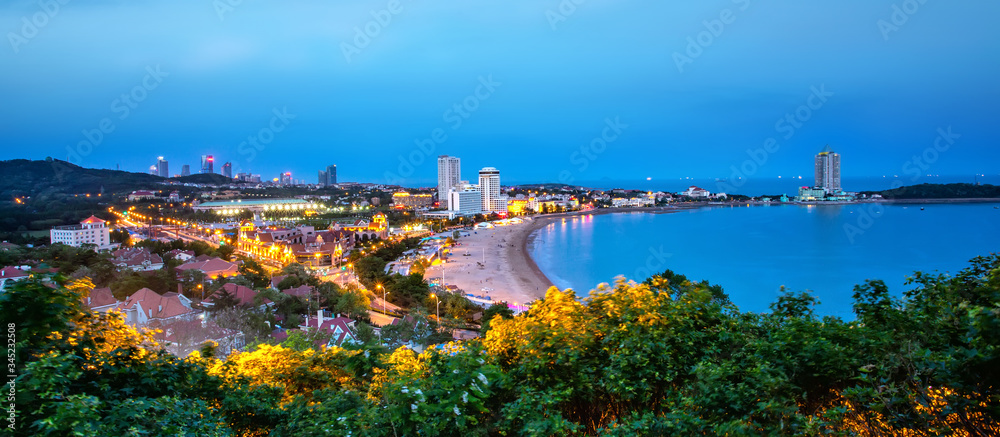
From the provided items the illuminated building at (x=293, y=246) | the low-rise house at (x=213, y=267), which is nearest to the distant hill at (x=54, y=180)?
the illuminated building at (x=293, y=246)

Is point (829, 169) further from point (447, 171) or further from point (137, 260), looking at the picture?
point (137, 260)

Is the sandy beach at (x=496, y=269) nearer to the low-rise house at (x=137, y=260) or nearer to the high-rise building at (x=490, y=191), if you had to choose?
the low-rise house at (x=137, y=260)

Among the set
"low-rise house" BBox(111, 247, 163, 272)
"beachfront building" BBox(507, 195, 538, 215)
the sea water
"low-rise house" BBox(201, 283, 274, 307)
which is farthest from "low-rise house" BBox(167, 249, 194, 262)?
"beachfront building" BBox(507, 195, 538, 215)

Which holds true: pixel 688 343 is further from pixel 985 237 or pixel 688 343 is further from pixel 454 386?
pixel 985 237

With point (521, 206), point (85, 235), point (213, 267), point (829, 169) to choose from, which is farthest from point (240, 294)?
point (829, 169)

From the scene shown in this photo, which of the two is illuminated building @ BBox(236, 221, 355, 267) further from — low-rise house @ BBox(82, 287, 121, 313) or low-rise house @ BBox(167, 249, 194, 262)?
low-rise house @ BBox(82, 287, 121, 313)

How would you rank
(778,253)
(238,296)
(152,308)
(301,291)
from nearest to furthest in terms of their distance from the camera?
(152,308), (238,296), (301,291), (778,253)
